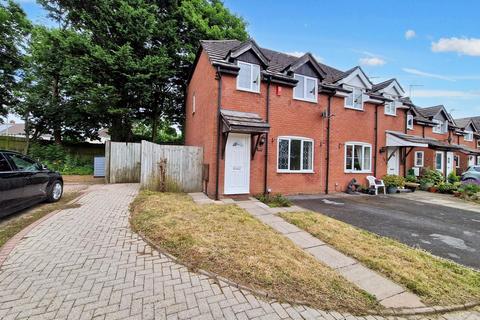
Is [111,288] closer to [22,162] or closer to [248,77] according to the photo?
[22,162]

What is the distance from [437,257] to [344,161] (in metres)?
8.75

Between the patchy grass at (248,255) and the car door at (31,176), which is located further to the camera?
the car door at (31,176)

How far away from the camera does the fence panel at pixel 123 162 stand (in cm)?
1275

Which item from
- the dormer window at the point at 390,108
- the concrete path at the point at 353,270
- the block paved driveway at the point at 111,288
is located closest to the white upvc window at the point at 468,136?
the dormer window at the point at 390,108

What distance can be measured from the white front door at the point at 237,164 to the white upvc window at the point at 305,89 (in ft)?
12.7

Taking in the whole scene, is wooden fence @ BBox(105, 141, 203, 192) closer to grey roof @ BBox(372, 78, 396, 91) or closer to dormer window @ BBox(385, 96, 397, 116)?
grey roof @ BBox(372, 78, 396, 91)

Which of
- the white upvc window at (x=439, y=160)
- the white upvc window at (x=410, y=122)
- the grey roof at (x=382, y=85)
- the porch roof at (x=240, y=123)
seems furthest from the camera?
the white upvc window at (x=439, y=160)

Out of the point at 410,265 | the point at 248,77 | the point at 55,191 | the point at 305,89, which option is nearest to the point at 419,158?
the point at 305,89

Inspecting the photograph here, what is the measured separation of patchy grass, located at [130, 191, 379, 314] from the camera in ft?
10.6

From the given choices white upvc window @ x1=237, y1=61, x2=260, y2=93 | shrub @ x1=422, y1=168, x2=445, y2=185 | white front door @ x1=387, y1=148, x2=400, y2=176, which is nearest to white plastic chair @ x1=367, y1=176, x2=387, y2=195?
white front door @ x1=387, y1=148, x2=400, y2=176

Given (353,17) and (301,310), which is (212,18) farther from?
(301,310)

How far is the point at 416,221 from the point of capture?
7668 mm

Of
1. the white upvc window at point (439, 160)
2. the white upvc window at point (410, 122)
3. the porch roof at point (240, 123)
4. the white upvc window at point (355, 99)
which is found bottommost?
the white upvc window at point (439, 160)

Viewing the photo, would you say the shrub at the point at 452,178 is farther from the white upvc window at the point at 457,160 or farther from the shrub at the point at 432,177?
the white upvc window at the point at 457,160
